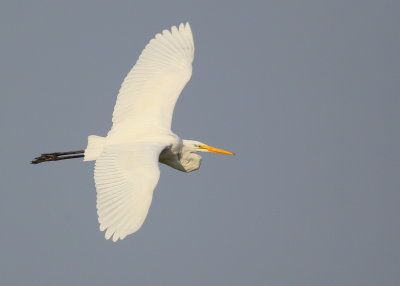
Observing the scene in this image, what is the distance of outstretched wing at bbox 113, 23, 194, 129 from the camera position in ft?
37.4

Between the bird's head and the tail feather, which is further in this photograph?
the bird's head

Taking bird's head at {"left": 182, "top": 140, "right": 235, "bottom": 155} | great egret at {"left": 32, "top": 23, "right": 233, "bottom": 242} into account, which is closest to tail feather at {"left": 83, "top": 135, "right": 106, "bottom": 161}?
great egret at {"left": 32, "top": 23, "right": 233, "bottom": 242}

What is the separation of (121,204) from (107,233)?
16.8 inches

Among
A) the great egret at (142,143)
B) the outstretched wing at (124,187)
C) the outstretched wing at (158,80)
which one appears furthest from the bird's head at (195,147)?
the outstretched wing at (124,187)

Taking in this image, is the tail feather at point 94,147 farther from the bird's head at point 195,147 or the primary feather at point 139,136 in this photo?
the bird's head at point 195,147

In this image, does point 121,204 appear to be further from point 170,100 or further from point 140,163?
point 170,100

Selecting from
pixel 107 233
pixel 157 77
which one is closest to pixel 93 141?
pixel 157 77

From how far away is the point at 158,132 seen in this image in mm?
10961

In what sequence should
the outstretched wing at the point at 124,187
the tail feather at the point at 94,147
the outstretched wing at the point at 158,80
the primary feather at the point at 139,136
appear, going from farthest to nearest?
the outstretched wing at the point at 158,80, the tail feather at the point at 94,147, the primary feather at the point at 139,136, the outstretched wing at the point at 124,187

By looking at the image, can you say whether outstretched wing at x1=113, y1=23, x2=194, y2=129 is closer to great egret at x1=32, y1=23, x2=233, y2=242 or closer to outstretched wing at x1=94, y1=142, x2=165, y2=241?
great egret at x1=32, y1=23, x2=233, y2=242

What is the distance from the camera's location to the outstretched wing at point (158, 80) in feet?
37.4

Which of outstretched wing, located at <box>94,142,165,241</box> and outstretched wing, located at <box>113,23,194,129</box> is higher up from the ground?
outstretched wing, located at <box>113,23,194,129</box>

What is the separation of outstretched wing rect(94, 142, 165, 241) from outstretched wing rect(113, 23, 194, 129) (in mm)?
1470

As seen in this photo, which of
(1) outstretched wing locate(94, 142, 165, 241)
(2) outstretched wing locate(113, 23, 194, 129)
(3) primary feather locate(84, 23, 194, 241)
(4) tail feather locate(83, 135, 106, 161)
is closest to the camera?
(1) outstretched wing locate(94, 142, 165, 241)
